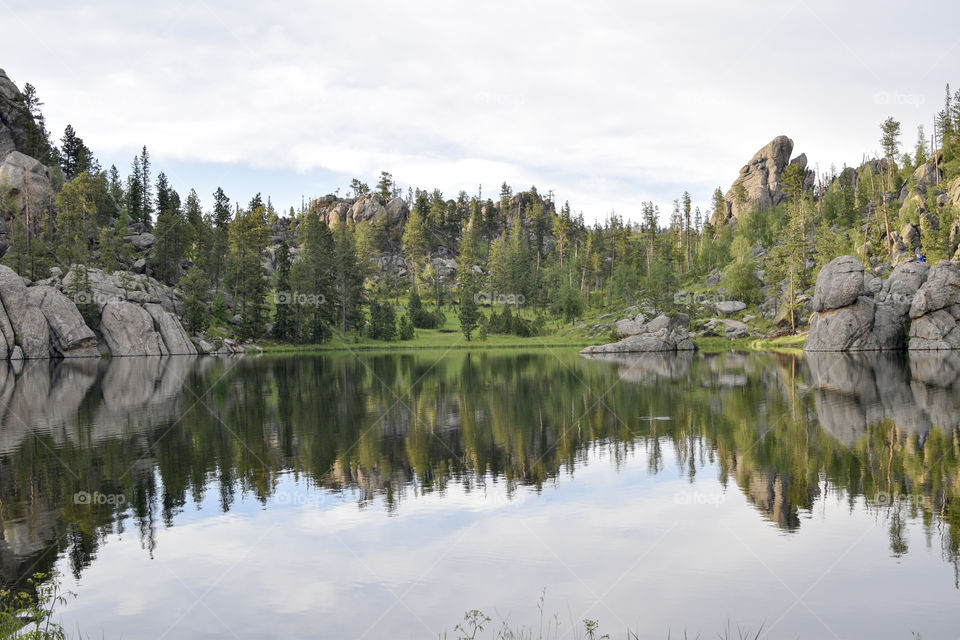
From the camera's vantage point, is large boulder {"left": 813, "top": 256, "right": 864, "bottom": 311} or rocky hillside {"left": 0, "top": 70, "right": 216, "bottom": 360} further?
rocky hillside {"left": 0, "top": 70, "right": 216, "bottom": 360}

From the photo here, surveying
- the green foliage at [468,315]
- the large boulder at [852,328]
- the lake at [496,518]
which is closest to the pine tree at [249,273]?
the green foliage at [468,315]

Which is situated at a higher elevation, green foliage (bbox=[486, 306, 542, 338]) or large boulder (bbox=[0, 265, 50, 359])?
large boulder (bbox=[0, 265, 50, 359])

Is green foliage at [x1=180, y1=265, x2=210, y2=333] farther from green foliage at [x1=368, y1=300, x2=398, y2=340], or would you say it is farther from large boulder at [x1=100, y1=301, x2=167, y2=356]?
green foliage at [x1=368, y1=300, x2=398, y2=340]

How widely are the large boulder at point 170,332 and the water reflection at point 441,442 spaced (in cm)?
5534

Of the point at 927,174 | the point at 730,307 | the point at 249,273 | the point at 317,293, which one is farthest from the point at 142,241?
the point at 927,174

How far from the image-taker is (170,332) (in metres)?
107

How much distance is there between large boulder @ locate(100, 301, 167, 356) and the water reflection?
175 feet

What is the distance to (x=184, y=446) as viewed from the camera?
27828 mm

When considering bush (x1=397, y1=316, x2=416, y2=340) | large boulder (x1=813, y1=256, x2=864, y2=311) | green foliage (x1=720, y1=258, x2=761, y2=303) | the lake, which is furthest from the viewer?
bush (x1=397, y1=316, x2=416, y2=340)

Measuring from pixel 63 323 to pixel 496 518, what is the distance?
10182cm

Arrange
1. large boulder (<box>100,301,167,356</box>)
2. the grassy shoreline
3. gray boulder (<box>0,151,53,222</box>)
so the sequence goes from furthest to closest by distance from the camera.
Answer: gray boulder (<box>0,151,53,222</box>) → the grassy shoreline → large boulder (<box>100,301,167,356</box>)

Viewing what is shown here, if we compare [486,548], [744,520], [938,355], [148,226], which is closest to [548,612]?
[486,548]

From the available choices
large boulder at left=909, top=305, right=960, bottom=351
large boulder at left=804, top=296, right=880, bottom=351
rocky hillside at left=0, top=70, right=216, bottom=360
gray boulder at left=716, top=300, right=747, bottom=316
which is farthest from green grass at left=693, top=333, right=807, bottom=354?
rocky hillside at left=0, top=70, right=216, bottom=360

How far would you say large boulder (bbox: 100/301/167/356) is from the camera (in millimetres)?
102562
